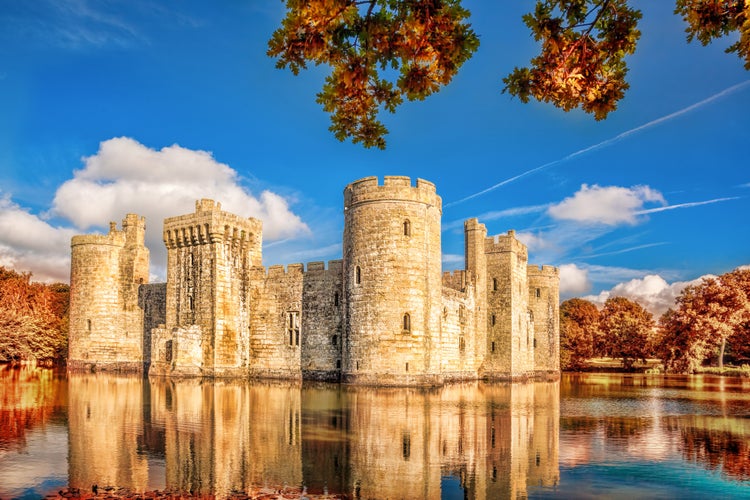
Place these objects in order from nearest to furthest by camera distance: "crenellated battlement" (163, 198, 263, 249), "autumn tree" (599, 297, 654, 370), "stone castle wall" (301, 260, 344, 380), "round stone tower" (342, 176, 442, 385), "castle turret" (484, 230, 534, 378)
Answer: "round stone tower" (342, 176, 442, 385) < "stone castle wall" (301, 260, 344, 380) < "crenellated battlement" (163, 198, 263, 249) < "castle turret" (484, 230, 534, 378) < "autumn tree" (599, 297, 654, 370)

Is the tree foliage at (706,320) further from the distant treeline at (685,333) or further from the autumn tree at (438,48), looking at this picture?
the autumn tree at (438,48)

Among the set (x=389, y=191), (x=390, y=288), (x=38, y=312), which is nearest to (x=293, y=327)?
(x=390, y=288)

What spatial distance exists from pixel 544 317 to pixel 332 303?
2001cm

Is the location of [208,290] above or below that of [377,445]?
above

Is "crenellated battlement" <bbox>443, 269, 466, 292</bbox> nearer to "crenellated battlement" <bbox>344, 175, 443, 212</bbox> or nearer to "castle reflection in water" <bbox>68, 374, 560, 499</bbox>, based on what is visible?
"crenellated battlement" <bbox>344, 175, 443, 212</bbox>

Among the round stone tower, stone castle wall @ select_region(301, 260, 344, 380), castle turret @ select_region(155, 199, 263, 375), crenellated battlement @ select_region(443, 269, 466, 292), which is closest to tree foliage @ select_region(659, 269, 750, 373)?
crenellated battlement @ select_region(443, 269, 466, 292)

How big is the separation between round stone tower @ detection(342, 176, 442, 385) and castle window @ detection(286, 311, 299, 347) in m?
6.08

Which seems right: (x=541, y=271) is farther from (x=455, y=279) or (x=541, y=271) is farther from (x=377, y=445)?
(x=377, y=445)

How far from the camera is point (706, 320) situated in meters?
49.5

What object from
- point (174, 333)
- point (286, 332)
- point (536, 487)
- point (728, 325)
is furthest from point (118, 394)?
point (728, 325)

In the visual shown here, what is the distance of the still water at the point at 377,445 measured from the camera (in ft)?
40.0

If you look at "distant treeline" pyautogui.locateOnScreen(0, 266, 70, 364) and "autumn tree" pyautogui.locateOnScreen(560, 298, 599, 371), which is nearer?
"distant treeline" pyautogui.locateOnScreen(0, 266, 70, 364)

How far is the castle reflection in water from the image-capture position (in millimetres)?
12344

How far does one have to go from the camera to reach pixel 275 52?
6.30 m
